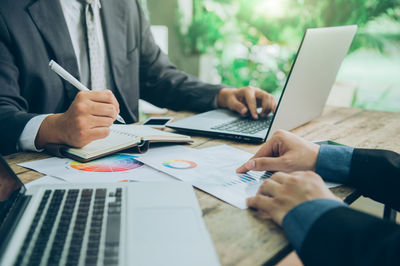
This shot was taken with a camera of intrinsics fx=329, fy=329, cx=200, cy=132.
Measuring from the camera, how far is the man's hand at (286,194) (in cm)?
58

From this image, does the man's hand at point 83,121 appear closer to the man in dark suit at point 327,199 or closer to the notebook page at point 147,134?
the notebook page at point 147,134

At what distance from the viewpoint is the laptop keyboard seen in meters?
1.08

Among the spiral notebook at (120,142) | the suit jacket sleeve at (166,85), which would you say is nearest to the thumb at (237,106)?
the suit jacket sleeve at (166,85)

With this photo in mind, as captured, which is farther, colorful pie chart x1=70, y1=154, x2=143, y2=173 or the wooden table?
colorful pie chart x1=70, y1=154, x2=143, y2=173

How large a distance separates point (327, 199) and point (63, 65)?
994mm

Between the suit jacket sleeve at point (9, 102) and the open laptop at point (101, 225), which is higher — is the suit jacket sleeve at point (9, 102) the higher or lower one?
the higher one

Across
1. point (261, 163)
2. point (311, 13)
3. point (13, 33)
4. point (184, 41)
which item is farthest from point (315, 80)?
point (184, 41)

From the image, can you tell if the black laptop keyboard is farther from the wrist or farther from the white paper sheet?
the wrist

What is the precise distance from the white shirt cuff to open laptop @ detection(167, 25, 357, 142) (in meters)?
0.41

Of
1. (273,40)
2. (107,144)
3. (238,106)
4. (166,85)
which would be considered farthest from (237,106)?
(273,40)

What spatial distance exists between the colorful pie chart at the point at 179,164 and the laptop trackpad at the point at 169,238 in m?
0.25

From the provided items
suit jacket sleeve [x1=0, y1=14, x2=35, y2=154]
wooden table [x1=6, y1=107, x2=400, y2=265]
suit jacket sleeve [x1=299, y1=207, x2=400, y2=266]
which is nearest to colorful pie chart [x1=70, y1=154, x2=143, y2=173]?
wooden table [x1=6, y1=107, x2=400, y2=265]

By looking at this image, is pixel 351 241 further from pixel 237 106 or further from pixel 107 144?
pixel 237 106

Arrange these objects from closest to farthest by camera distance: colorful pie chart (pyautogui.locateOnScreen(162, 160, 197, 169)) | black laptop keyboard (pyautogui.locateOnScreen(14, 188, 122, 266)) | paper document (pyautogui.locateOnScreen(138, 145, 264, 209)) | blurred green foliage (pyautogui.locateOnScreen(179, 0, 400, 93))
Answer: black laptop keyboard (pyautogui.locateOnScreen(14, 188, 122, 266)) → paper document (pyautogui.locateOnScreen(138, 145, 264, 209)) → colorful pie chart (pyautogui.locateOnScreen(162, 160, 197, 169)) → blurred green foliage (pyautogui.locateOnScreen(179, 0, 400, 93))
